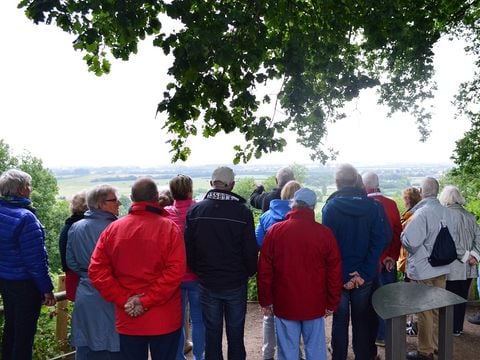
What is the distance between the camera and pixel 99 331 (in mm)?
3672

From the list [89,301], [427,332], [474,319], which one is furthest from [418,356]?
[89,301]

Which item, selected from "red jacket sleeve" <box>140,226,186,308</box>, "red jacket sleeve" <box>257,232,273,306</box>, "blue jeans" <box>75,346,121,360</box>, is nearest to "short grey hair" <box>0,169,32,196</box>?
"blue jeans" <box>75,346,121,360</box>

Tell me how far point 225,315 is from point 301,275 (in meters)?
0.76

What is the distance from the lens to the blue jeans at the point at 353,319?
4.30m

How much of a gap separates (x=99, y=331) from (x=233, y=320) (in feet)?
3.55

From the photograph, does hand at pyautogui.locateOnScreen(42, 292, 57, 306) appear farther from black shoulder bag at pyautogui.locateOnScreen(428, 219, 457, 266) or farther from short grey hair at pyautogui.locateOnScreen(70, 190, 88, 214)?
black shoulder bag at pyautogui.locateOnScreen(428, 219, 457, 266)

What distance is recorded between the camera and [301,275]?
390 cm

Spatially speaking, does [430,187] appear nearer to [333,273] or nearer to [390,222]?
[390,222]

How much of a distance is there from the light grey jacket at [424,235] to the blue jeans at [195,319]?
6.81 feet

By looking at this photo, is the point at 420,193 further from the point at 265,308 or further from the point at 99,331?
the point at 99,331

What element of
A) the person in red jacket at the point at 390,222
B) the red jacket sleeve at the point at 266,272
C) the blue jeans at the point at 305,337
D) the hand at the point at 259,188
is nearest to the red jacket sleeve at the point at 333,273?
the blue jeans at the point at 305,337

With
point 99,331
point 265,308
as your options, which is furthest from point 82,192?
point 265,308

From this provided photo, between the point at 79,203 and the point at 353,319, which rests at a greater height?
the point at 79,203

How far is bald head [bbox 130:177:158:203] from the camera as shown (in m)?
3.52
